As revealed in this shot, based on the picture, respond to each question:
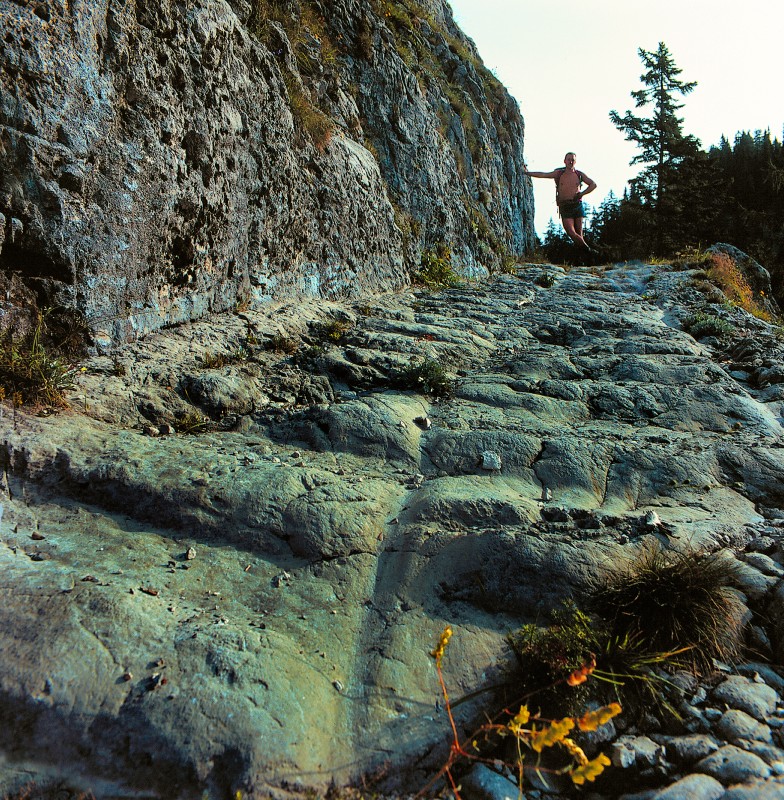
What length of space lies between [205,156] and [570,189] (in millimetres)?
12836

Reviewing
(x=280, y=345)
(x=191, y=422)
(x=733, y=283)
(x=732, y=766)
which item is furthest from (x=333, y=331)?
(x=733, y=283)

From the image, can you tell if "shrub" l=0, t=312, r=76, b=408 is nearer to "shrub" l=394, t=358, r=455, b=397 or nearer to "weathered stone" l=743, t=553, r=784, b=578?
"shrub" l=394, t=358, r=455, b=397

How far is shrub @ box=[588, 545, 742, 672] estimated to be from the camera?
136 inches

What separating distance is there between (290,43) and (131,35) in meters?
A: 4.78

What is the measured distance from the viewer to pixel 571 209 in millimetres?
17156

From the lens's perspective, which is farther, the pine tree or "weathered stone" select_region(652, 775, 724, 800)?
the pine tree

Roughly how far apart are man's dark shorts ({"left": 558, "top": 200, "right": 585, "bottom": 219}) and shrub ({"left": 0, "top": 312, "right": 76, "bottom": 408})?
15668mm

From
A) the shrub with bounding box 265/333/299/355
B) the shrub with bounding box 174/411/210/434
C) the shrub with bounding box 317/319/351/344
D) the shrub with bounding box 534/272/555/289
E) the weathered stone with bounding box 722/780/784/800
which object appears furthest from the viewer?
the shrub with bounding box 534/272/555/289

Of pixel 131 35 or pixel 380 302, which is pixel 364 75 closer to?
pixel 380 302

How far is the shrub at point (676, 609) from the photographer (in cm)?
346

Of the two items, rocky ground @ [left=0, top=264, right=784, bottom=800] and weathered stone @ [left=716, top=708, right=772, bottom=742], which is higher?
rocky ground @ [left=0, top=264, right=784, bottom=800]

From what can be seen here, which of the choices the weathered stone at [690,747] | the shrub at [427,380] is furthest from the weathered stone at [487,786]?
the shrub at [427,380]

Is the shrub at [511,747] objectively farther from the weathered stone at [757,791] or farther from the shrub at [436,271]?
the shrub at [436,271]

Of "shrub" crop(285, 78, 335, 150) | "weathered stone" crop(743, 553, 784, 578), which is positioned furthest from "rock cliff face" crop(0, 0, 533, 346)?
"weathered stone" crop(743, 553, 784, 578)
